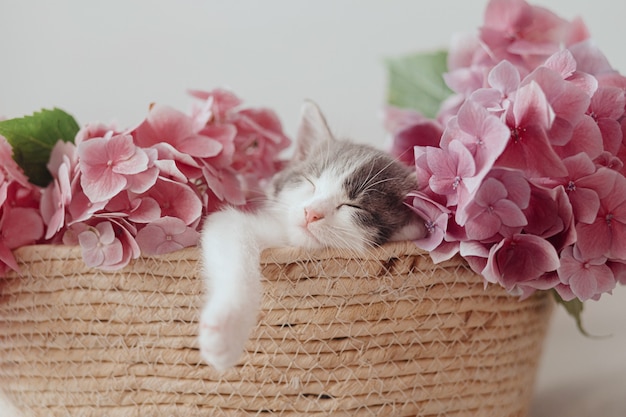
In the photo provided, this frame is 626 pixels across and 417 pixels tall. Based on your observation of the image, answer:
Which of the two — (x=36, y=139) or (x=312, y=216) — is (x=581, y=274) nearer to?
(x=312, y=216)

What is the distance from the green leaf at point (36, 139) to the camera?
87 cm

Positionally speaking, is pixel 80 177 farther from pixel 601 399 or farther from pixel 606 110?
pixel 601 399

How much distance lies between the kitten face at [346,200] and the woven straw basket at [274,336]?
0.21ft

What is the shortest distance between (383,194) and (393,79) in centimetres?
45

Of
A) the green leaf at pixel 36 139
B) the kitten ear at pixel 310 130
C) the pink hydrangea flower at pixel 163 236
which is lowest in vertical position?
the kitten ear at pixel 310 130

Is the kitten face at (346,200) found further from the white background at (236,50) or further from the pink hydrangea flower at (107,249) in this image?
the white background at (236,50)

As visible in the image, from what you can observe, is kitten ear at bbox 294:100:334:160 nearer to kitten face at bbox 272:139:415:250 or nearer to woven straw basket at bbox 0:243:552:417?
kitten face at bbox 272:139:415:250

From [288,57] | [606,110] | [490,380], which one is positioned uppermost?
[606,110]

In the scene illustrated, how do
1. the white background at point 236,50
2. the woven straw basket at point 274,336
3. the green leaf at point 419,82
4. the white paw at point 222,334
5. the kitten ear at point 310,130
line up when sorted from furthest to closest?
the white background at point 236,50
the green leaf at point 419,82
the kitten ear at point 310,130
the woven straw basket at point 274,336
the white paw at point 222,334

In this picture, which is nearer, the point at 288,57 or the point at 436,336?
the point at 436,336

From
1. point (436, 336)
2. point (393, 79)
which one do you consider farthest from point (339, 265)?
point (393, 79)

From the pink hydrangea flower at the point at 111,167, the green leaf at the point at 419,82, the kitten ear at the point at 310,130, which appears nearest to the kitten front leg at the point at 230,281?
the pink hydrangea flower at the point at 111,167

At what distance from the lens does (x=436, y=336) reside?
2.60ft

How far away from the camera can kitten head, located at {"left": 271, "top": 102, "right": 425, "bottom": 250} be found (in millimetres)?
807
